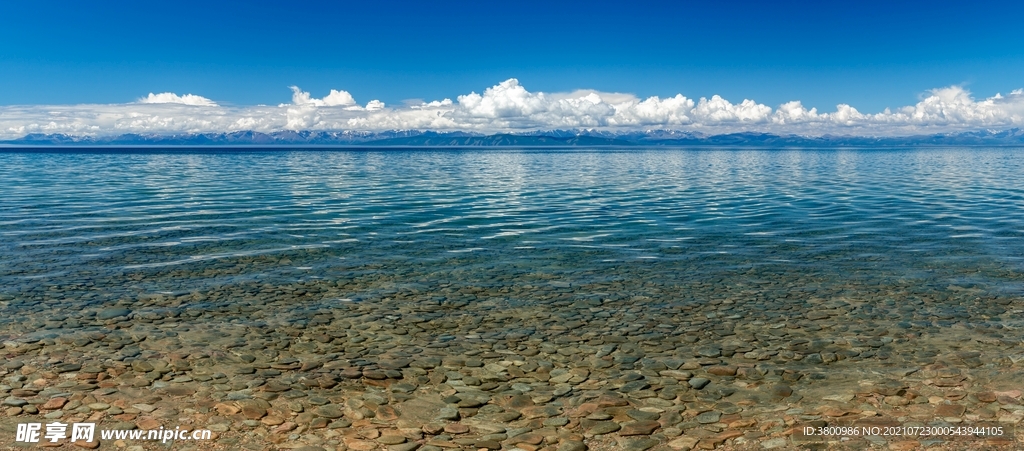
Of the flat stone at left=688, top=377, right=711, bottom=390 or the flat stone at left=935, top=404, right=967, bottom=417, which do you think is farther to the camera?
the flat stone at left=688, top=377, right=711, bottom=390

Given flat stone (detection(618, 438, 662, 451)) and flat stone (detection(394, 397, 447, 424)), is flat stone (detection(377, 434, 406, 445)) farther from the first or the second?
flat stone (detection(618, 438, 662, 451))

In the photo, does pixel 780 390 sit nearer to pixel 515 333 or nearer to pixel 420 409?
pixel 515 333

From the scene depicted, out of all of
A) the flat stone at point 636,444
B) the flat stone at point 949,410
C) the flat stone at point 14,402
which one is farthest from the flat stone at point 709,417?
the flat stone at point 14,402

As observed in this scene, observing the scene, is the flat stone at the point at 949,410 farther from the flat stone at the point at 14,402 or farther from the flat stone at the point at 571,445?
the flat stone at the point at 14,402

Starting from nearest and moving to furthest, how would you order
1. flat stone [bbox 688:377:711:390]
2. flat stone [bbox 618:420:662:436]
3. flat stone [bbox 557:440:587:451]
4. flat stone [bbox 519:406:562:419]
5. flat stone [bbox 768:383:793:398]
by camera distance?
flat stone [bbox 557:440:587:451] < flat stone [bbox 618:420:662:436] < flat stone [bbox 519:406:562:419] < flat stone [bbox 768:383:793:398] < flat stone [bbox 688:377:711:390]

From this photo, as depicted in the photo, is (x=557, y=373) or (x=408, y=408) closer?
(x=408, y=408)

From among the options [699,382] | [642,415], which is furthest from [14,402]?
[699,382]

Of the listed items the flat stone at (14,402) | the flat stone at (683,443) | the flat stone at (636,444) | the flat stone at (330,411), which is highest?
the flat stone at (14,402)

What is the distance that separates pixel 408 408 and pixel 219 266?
12.7 meters

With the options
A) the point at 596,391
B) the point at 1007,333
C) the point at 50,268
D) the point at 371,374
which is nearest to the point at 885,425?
the point at 596,391

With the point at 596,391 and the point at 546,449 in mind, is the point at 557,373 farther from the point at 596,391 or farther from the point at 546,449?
the point at 546,449

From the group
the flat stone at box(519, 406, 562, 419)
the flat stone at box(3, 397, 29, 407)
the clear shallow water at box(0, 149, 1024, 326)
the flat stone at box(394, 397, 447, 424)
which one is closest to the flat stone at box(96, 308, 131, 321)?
the clear shallow water at box(0, 149, 1024, 326)

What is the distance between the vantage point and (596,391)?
430 inches

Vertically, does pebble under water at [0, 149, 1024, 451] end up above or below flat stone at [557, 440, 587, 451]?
above
